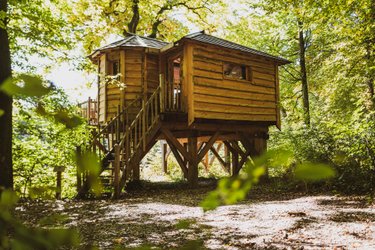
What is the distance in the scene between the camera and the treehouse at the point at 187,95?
40.9 ft

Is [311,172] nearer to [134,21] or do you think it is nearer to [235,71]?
[235,71]

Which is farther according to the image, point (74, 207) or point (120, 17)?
point (120, 17)

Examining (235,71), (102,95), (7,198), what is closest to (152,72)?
(102,95)

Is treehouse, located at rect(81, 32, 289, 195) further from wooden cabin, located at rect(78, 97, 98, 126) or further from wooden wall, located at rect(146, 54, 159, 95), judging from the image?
wooden cabin, located at rect(78, 97, 98, 126)

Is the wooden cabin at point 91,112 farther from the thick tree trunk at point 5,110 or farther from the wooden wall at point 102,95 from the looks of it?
the thick tree trunk at point 5,110

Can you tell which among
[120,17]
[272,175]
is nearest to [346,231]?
[272,175]

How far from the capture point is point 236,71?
50.2 feet

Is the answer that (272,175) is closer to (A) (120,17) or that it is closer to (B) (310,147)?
(B) (310,147)

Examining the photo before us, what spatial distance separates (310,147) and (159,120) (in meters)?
5.27

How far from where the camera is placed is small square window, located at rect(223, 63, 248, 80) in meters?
14.7

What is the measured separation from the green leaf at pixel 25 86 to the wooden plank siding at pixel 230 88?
1190 cm

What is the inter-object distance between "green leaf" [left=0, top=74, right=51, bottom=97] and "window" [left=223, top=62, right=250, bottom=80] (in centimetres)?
1404

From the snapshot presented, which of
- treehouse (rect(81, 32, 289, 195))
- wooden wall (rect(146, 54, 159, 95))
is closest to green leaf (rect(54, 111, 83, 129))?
treehouse (rect(81, 32, 289, 195))

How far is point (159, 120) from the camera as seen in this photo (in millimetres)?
12266
